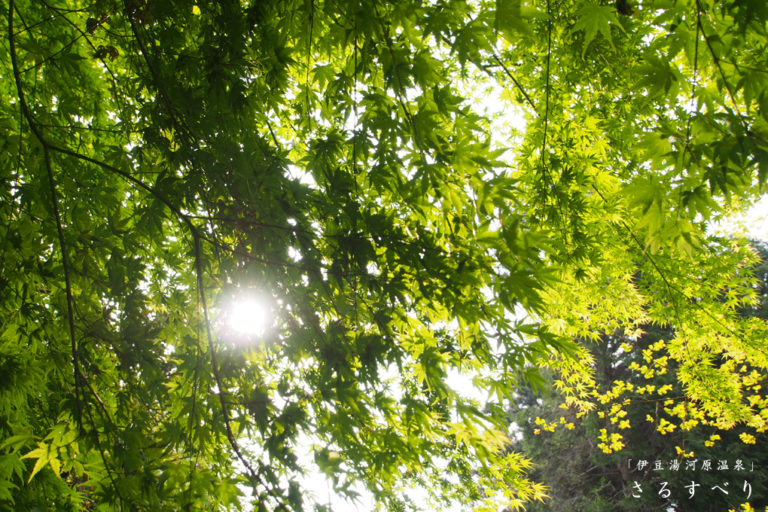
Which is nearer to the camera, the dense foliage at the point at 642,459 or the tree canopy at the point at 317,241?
the tree canopy at the point at 317,241

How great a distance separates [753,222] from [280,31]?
5929 millimetres

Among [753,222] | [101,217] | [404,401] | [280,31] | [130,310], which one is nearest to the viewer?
[404,401]

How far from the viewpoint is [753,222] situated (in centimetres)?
492

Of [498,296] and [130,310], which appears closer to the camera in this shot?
[498,296]

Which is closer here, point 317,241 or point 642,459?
point 317,241

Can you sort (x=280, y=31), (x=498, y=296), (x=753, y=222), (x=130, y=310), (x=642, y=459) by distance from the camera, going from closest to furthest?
(x=498, y=296), (x=130, y=310), (x=280, y=31), (x=753, y=222), (x=642, y=459)

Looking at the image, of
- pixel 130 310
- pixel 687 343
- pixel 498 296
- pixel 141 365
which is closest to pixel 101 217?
pixel 130 310

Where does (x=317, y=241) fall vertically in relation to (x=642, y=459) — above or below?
above

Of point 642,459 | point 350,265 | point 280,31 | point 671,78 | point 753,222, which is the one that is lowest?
point 642,459

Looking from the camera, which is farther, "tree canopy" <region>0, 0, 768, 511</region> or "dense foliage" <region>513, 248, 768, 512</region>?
"dense foliage" <region>513, 248, 768, 512</region>

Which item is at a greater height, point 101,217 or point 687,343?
point 101,217

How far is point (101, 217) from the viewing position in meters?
1.78

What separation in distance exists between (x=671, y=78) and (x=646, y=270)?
2.81 metres

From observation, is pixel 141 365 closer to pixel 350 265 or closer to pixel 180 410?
pixel 180 410
